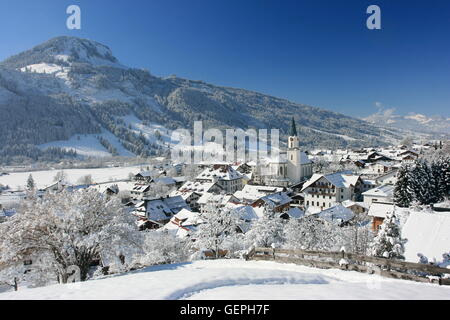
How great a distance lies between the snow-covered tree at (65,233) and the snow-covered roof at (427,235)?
18.9 metres

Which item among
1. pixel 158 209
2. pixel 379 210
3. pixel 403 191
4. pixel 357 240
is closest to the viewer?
pixel 357 240

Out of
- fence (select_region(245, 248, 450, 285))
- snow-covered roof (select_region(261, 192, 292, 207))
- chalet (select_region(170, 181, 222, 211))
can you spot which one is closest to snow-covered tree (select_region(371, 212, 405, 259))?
fence (select_region(245, 248, 450, 285))

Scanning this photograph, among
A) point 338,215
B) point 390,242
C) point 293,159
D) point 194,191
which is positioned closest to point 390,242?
point 390,242

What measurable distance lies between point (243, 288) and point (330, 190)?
54.0m

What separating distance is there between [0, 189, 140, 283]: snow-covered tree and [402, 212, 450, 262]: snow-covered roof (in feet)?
61.9

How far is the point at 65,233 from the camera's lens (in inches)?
573

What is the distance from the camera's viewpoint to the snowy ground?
8.35 m

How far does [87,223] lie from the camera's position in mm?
15570

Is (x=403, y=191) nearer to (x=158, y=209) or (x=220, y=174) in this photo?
(x=158, y=209)

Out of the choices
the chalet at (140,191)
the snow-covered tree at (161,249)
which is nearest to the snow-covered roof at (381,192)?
the snow-covered tree at (161,249)

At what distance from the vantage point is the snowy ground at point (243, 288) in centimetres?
A: 835

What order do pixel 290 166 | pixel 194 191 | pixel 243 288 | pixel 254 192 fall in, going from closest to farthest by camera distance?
pixel 243 288, pixel 254 192, pixel 194 191, pixel 290 166

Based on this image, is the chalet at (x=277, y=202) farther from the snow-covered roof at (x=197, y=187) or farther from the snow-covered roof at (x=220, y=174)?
the snow-covered roof at (x=220, y=174)
